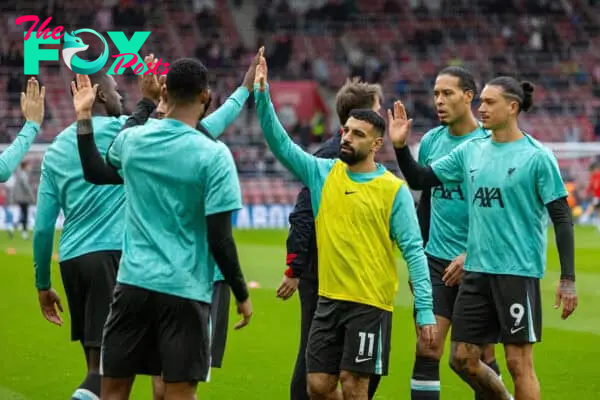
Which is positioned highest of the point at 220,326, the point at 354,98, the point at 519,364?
the point at 354,98

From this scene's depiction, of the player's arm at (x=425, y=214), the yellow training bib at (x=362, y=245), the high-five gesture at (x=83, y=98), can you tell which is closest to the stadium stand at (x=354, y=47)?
the player's arm at (x=425, y=214)

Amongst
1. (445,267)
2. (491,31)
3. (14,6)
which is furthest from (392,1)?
(445,267)

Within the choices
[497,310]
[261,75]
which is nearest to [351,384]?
[497,310]

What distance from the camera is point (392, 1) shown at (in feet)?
151

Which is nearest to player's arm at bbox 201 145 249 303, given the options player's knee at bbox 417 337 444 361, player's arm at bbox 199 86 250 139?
player's arm at bbox 199 86 250 139

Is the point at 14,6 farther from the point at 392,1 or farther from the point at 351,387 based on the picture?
the point at 351,387

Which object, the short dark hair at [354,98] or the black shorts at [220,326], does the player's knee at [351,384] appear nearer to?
the black shorts at [220,326]

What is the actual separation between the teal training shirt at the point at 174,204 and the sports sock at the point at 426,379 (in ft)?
8.72

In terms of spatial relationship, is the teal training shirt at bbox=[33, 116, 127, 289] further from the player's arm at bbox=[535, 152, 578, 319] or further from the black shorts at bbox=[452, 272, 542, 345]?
the player's arm at bbox=[535, 152, 578, 319]

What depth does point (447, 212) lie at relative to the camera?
8.62 metres

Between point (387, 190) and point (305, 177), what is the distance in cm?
56

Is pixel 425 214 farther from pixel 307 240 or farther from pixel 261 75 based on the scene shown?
pixel 261 75

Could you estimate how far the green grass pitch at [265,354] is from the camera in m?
10.2

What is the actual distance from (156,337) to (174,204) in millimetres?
673
